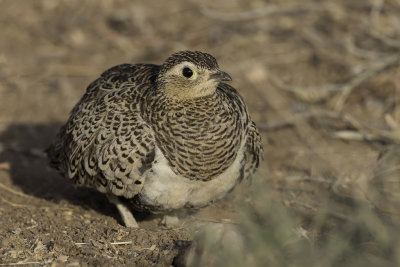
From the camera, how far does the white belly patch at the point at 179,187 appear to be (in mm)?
5129

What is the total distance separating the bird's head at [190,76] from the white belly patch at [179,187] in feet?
1.65

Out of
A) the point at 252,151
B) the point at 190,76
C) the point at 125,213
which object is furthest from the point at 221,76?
the point at 125,213

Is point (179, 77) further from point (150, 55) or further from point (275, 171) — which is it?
point (150, 55)

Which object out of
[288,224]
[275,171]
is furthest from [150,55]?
[288,224]

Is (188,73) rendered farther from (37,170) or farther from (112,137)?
(37,170)

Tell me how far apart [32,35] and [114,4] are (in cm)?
138

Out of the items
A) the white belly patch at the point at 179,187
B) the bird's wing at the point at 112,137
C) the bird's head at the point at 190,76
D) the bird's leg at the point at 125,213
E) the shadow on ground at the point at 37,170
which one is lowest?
the shadow on ground at the point at 37,170

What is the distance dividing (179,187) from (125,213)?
756 millimetres

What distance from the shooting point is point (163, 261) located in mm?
4621

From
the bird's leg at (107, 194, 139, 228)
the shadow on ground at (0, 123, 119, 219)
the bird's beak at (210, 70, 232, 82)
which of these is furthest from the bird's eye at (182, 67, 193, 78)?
the shadow on ground at (0, 123, 119, 219)

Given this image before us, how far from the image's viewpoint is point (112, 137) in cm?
524

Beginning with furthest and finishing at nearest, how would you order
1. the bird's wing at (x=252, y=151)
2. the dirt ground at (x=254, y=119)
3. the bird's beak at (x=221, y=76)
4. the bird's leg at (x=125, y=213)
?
the bird's leg at (x=125, y=213), the bird's wing at (x=252, y=151), the bird's beak at (x=221, y=76), the dirt ground at (x=254, y=119)

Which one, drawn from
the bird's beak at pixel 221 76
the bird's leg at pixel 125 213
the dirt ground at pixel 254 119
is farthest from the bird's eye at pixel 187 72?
the bird's leg at pixel 125 213

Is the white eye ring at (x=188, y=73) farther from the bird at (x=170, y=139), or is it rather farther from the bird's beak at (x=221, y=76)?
the bird's beak at (x=221, y=76)
